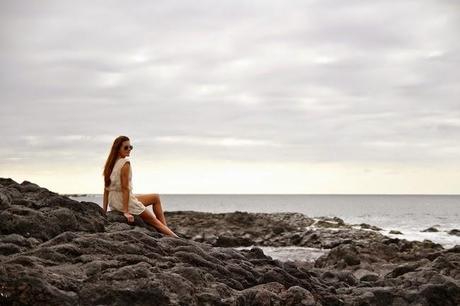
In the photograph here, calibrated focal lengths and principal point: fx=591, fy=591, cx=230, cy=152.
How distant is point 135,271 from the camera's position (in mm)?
9742

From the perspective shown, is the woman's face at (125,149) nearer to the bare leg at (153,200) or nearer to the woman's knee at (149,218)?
the bare leg at (153,200)

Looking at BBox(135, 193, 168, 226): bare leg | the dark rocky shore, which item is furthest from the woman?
BBox(135, 193, 168, 226): bare leg

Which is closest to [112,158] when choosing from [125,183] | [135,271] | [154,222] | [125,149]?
[125,149]

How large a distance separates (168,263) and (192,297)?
128cm

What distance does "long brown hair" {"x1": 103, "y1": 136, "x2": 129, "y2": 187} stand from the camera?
15.0 meters

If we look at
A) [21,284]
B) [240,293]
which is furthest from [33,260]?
[240,293]

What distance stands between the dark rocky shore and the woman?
263 millimetres

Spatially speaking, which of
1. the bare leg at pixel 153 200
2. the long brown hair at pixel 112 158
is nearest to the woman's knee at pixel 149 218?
the bare leg at pixel 153 200

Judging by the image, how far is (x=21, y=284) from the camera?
28.0 ft

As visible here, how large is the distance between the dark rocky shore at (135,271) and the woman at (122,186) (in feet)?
0.86

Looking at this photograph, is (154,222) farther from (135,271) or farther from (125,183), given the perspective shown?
(135,271)

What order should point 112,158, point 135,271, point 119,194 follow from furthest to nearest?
point 112,158 < point 119,194 < point 135,271

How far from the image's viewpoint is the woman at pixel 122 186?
48.2 feet

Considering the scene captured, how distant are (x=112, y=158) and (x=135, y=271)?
5.81 metres
